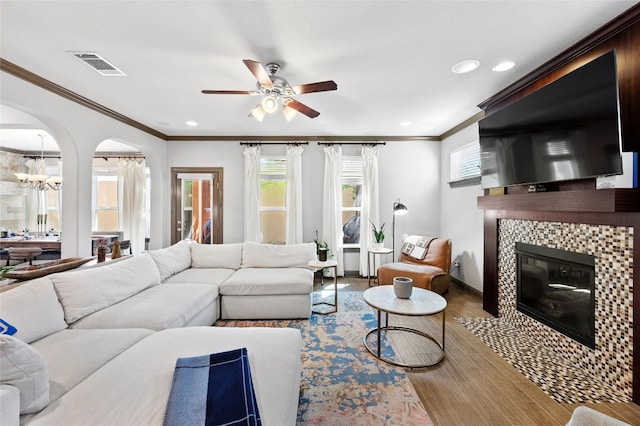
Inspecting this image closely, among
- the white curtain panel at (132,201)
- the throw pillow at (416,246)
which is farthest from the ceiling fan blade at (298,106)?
the white curtain panel at (132,201)

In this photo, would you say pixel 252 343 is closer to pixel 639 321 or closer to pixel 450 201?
pixel 639 321

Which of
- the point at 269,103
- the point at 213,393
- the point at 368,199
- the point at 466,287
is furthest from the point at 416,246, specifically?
the point at 213,393

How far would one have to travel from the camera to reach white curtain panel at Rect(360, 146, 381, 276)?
4809 mm

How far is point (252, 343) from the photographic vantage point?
1.64 meters

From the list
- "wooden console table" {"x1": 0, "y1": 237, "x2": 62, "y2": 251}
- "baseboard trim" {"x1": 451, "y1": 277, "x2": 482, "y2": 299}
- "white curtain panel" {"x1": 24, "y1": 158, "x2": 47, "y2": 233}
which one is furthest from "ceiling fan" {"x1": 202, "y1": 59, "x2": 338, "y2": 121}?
"white curtain panel" {"x1": 24, "y1": 158, "x2": 47, "y2": 233}

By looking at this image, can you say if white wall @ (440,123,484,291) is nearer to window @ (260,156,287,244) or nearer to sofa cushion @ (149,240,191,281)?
window @ (260,156,287,244)

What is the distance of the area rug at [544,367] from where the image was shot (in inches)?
71.8

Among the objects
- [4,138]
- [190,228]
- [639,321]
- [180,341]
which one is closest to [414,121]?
[639,321]

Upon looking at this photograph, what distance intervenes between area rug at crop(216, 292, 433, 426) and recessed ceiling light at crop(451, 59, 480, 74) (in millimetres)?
2681

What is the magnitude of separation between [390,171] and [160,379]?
450 centimetres

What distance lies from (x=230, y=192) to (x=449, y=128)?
4.05 meters

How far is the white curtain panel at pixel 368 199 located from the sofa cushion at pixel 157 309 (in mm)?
2823

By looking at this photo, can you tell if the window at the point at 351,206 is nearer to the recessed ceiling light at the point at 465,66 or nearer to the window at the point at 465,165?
the window at the point at 465,165

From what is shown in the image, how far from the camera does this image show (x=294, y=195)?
4.82 meters
